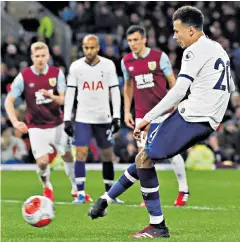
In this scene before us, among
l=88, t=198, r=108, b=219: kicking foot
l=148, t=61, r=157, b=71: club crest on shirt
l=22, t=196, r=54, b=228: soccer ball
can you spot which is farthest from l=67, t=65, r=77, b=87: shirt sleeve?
l=88, t=198, r=108, b=219: kicking foot

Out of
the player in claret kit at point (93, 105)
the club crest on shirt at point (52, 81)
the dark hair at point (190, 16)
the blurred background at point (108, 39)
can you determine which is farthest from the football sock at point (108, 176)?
the blurred background at point (108, 39)

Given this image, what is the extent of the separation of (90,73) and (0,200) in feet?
7.49

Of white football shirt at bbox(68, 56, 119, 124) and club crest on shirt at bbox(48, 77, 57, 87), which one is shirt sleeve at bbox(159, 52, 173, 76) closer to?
white football shirt at bbox(68, 56, 119, 124)

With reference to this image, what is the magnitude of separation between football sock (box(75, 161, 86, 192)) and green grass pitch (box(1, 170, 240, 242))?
286 millimetres

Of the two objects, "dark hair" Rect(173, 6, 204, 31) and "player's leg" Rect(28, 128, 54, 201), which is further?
"player's leg" Rect(28, 128, 54, 201)

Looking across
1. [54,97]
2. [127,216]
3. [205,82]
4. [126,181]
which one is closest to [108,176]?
[54,97]

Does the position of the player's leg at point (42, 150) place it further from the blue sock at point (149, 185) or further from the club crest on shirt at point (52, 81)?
the blue sock at point (149, 185)

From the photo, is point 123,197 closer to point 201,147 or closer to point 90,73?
Result: point 90,73

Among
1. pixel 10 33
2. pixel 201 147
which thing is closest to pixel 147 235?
pixel 201 147

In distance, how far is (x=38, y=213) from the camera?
8531 millimetres

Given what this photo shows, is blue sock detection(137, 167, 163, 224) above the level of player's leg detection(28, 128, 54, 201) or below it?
above

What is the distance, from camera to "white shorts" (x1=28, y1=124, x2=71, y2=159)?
12625 mm

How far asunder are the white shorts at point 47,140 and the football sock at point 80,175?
36 centimetres

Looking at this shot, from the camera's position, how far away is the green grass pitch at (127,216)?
8.39 metres
